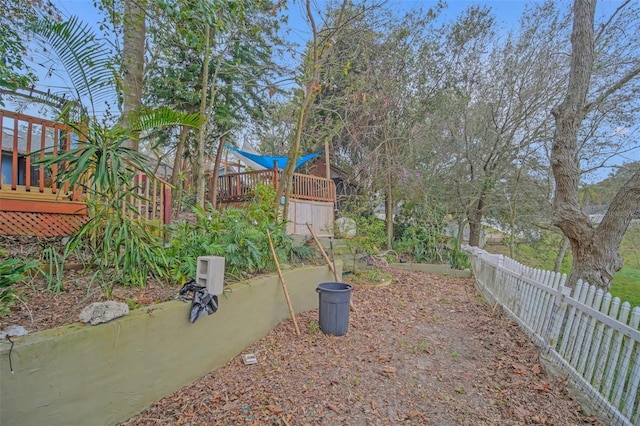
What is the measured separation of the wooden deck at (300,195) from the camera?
773cm

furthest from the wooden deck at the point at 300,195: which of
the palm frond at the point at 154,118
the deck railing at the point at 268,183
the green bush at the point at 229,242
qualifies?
the palm frond at the point at 154,118

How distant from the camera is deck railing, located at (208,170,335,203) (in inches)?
309

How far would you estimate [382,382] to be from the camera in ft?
8.21

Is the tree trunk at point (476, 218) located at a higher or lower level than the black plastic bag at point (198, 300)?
higher

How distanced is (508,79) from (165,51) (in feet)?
26.0

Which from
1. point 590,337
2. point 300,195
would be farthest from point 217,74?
point 590,337

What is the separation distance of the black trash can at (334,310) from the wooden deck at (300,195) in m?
4.16

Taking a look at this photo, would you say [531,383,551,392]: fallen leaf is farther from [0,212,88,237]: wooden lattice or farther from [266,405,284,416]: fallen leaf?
[0,212,88,237]: wooden lattice

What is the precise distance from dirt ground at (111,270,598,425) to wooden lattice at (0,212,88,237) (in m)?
2.46

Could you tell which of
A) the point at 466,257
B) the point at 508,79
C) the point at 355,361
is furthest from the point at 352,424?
the point at 508,79

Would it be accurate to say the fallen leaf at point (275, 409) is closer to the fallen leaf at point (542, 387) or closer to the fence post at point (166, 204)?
the fallen leaf at point (542, 387)

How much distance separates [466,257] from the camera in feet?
24.0

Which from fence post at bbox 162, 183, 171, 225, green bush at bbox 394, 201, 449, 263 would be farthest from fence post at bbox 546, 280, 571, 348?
fence post at bbox 162, 183, 171, 225

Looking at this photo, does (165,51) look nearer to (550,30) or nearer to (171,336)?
(171,336)
